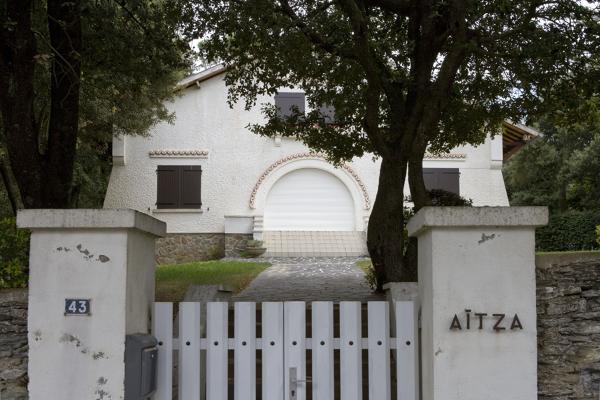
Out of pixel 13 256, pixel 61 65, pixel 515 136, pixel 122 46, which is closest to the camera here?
pixel 13 256

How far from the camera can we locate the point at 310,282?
12.0 m

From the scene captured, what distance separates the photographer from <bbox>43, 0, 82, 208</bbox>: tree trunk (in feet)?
21.5

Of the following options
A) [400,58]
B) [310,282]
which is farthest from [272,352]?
[310,282]

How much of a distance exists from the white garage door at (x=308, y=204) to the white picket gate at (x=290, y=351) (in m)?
16.3

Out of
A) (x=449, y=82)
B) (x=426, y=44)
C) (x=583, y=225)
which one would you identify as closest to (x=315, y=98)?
(x=426, y=44)

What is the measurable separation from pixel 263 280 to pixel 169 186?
8.54 metres

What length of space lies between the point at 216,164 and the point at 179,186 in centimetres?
133

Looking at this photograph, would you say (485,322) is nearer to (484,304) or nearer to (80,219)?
(484,304)

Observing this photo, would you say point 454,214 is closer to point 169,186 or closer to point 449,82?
point 449,82

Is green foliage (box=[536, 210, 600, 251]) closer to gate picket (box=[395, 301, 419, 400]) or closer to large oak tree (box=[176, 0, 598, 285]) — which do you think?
large oak tree (box=[176, 0, 598, 285])

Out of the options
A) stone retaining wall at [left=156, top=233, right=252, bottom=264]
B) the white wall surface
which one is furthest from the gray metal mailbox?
the white wall surface

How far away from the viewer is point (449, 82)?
705 cm

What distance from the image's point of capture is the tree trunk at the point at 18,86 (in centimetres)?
579

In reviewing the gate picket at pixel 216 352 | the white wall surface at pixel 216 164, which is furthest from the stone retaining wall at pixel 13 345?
the white wall surface at pixel 216 164
